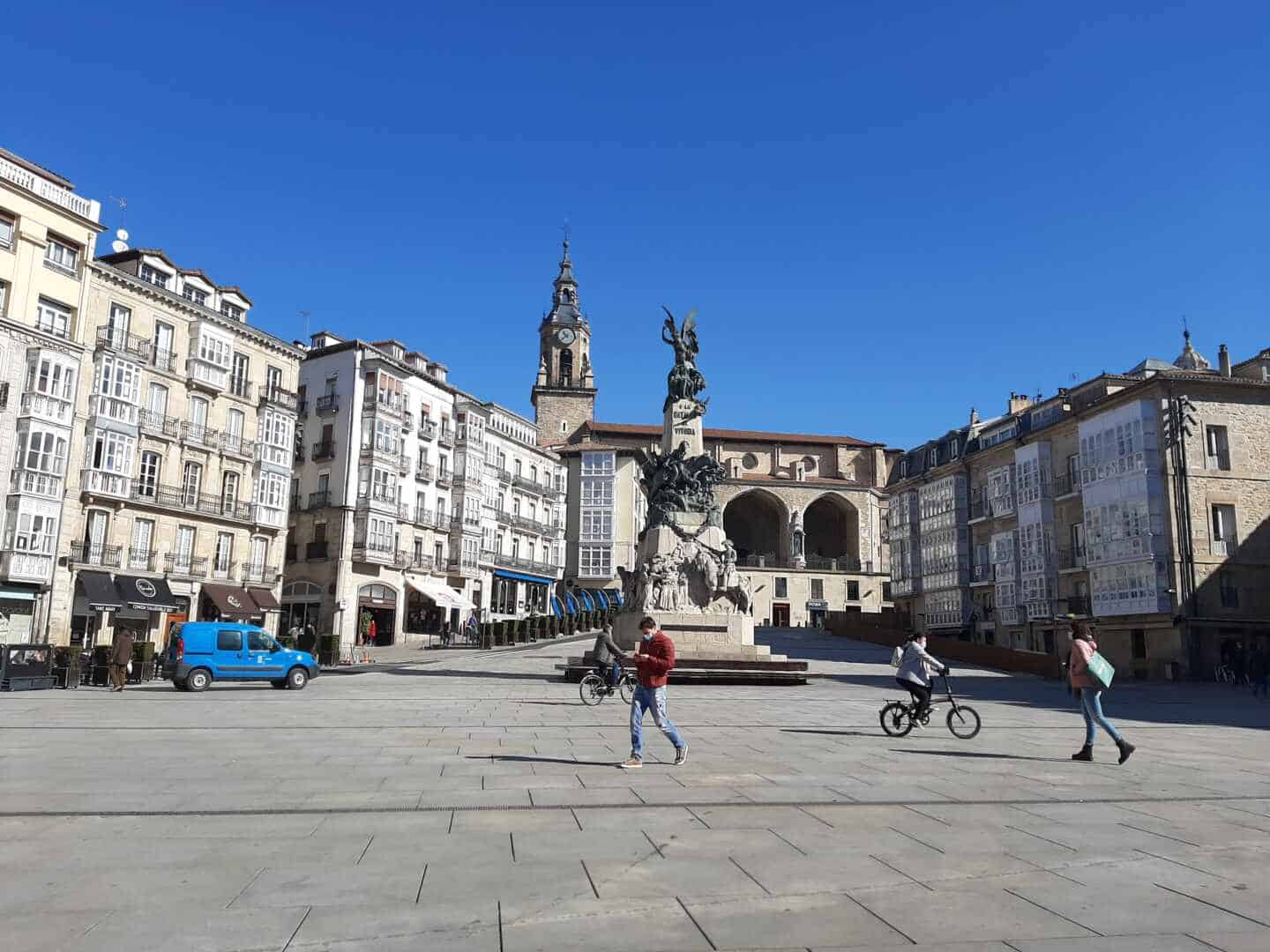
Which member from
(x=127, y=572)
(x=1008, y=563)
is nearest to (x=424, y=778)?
(x=127, y=572)

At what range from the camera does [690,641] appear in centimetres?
2783

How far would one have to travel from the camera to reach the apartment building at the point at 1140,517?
39.3 metres

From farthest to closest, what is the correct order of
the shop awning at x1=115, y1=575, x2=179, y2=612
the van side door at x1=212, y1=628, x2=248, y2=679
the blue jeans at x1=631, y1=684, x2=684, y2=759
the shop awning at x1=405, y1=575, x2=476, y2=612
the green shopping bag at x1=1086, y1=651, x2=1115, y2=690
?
the shop awning at x1=405, y1=575, x2=476, y2=612 < the shop awning at x1=115, y1=575, x2=179, y2=612 < the van side door at x1=212, y1=628, x2=248, y2=679 < the green shopping bag at x1=1086, y1=651, x2=1115, y2=690 < the blue jeans at x1=631, y1=684, x2=684, y2=759

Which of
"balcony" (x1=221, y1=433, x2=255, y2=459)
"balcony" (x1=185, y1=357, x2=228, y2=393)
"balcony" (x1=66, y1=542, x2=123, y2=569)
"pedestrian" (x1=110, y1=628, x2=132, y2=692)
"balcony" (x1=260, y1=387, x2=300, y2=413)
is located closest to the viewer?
"pedestrian" (x1=110, y1=628, x2=132, y2=692)

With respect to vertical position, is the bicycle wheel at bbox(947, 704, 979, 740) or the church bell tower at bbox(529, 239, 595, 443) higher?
the church bell tower at bbox(529, 239, 595, 443)

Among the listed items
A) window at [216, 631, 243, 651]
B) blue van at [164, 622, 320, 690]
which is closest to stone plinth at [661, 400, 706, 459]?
blue van at [164, 622, 320, 690]

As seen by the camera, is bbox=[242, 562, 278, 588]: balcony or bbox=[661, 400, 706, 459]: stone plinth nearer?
bbox=[661, 400, 706, 459]: stone plinth

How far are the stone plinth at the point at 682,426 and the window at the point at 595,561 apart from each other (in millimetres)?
42672

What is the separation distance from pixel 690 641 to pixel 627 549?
156 ft

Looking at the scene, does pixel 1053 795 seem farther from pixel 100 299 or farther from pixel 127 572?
pixel 100 299

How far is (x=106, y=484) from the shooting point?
36.2 metres

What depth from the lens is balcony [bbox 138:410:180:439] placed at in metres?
38.4

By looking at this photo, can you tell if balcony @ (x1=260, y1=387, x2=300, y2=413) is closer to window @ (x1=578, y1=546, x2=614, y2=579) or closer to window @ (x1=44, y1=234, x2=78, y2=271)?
window @ (x1=44, y1=234, x2=78, y2=271)

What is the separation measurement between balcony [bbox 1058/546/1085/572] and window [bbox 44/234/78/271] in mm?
45819
